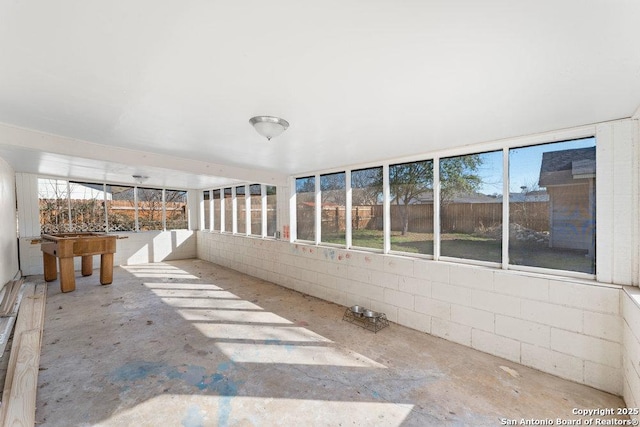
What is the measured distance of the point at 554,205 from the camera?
2676mm

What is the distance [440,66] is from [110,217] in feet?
27.8

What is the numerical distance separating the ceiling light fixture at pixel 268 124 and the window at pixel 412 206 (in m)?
2.14

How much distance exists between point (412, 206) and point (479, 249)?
3.29ft

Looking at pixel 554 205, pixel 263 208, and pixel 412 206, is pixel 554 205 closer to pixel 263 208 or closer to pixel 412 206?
pixel 412 206

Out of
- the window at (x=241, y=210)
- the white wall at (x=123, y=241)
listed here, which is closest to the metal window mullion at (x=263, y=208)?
the window at (x=241, y=210)

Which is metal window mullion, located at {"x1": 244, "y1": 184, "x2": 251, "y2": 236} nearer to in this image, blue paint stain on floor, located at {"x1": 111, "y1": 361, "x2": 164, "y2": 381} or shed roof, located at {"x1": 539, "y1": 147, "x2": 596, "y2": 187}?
blue paint stain on floor, located at {"x1": 111, "y1": 361, "x2": 164, "y2": 381}

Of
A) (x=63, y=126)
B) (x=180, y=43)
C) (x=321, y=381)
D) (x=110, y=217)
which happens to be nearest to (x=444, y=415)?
(x=321, y=381)

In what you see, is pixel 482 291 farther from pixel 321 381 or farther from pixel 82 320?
pixel 82 320

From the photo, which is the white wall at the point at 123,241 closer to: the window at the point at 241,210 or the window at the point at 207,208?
the window at the point at 207,208

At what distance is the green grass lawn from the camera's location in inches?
102

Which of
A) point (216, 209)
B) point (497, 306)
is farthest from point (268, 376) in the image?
point (216, 209)

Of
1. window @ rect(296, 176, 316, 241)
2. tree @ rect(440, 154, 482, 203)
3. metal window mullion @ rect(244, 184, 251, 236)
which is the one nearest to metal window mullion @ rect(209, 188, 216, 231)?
metal window mullion @ rect(244, 184, 251, 236)

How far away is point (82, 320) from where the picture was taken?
3535 millimetres

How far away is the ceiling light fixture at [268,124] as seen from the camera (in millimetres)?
2234
